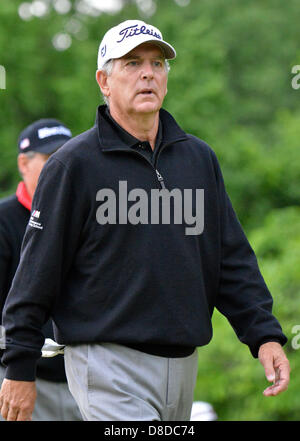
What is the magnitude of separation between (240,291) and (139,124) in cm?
87

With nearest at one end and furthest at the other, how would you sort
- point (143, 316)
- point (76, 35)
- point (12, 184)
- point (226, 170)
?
point (143, 316) < point (226, 170) < point (12, 184) < point (76, 35)

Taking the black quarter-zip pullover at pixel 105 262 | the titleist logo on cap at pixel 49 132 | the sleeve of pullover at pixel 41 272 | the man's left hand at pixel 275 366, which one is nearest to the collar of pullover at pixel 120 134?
the black quarter-zip pullover at pixel 105 262

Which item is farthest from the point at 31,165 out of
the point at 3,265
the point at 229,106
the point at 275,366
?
the point at 229,106

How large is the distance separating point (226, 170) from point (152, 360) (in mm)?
12957

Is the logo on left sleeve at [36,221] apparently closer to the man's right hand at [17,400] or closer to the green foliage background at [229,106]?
the man's right hand at [17,400]

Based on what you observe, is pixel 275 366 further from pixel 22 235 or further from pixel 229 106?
pixel 229 106

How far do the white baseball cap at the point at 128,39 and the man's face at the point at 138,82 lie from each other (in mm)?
37

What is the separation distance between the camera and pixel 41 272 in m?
3.26

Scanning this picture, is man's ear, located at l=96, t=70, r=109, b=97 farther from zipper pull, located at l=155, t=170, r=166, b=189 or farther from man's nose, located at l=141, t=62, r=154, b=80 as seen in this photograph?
zipper pull, located at l=155, t=170, r=166, b=189

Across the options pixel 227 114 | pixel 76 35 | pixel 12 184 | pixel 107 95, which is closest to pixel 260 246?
pixel 107 95

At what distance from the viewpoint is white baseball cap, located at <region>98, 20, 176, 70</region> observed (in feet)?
11.2

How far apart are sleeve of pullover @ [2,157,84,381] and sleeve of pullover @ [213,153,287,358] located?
74 cm

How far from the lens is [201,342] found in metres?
3.34
